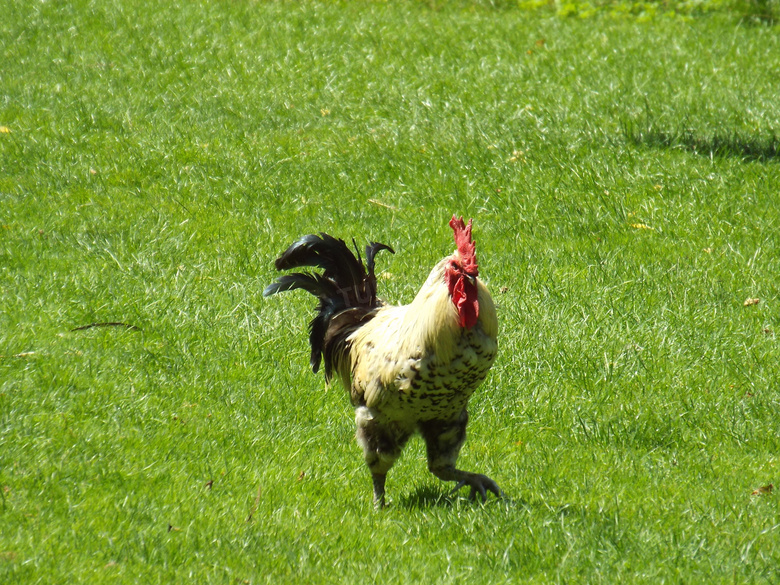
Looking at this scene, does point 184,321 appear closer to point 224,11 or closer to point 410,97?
point 410,97

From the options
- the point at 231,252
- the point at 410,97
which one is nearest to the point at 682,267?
the point at 231,252

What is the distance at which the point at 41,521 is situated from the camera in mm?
3805

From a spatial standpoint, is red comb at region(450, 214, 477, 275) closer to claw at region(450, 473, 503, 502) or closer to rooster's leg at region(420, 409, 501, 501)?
rooster's leg at region(420, 409, 501, 501)

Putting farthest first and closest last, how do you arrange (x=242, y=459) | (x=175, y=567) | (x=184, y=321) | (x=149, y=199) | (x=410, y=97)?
(x=410, y=97) → (x=149, y=199) → (x=184, y=321) → (x=242, y=459) → (x=175, y=567)

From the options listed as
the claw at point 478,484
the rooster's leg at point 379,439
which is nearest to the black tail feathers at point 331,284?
the rooster's leg at point 379,439

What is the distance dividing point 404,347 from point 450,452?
677 mm

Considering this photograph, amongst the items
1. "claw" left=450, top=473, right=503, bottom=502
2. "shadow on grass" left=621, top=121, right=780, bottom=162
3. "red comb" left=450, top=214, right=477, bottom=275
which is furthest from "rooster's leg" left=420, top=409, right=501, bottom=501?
"shadow on grass" left=621, top=121, right=780, bottom=162

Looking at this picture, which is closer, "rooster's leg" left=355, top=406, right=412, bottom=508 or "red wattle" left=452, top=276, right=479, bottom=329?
"red wattle" left=452, top=276, right=479, bottom=329

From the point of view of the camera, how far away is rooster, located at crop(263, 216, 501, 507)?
3.79 m

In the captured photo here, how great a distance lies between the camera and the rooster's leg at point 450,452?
4277 millimetres

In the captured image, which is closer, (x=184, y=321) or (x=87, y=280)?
(x=184, y=321)

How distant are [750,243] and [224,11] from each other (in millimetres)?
8300

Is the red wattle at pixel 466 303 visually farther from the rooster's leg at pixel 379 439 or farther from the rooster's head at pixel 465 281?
the rooster's leg at pixel 379 439

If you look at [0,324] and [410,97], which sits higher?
[410,97]
